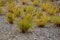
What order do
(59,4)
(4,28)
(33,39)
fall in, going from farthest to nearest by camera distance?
(59,4)
(4,28)
(33,39)

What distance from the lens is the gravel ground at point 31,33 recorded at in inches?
221

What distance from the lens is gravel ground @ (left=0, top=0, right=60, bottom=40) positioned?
562 cm

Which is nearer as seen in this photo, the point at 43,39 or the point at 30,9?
the point at 43,39

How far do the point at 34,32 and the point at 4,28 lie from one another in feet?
3.67

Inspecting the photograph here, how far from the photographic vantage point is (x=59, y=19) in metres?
7.12

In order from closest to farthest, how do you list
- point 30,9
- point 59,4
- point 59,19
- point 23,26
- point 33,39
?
point 33,39 → point 23,26 → point 59,19 → point 30,9 → point 59,4

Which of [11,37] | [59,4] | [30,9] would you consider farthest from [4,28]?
[59,4]

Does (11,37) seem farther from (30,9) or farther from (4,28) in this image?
(30,9)

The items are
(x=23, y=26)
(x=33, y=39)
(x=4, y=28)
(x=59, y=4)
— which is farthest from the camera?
(x=59, y=4)


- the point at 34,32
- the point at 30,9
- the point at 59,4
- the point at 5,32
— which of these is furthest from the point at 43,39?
A: the point at 59,4

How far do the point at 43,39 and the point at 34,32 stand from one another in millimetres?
722

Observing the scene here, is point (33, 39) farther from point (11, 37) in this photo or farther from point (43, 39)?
point (11, 37)

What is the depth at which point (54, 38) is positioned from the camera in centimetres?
565

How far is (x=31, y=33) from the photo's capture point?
6.05 metres
